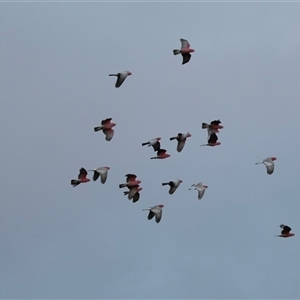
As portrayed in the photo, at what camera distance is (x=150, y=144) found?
92250 millimetres

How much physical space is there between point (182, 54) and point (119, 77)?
4.28 meters

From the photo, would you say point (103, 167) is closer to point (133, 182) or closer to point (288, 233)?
point (133, 182)

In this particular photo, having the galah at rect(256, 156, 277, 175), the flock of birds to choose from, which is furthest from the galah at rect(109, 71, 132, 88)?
the galah at rect(256, 156, 277, 175)

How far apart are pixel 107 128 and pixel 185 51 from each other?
5.95 meters

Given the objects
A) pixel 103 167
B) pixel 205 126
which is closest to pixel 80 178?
pixel 103 167

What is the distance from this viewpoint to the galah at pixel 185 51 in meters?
91.8

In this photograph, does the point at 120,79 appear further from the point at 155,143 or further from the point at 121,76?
the point at 155,143

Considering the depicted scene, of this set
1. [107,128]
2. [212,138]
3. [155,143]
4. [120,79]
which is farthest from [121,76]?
[212,138]

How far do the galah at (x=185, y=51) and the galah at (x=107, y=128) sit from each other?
521 cm

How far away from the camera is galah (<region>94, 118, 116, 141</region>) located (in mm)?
90500

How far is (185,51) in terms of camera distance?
9188cm

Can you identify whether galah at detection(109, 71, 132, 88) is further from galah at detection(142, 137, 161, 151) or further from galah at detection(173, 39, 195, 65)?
galah at detection(142, 137, 161, 151)

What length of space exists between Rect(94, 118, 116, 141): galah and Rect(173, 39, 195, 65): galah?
521 cm

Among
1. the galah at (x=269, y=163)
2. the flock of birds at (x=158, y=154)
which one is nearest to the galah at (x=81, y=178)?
the flock of birds at (x=158, y=154)
